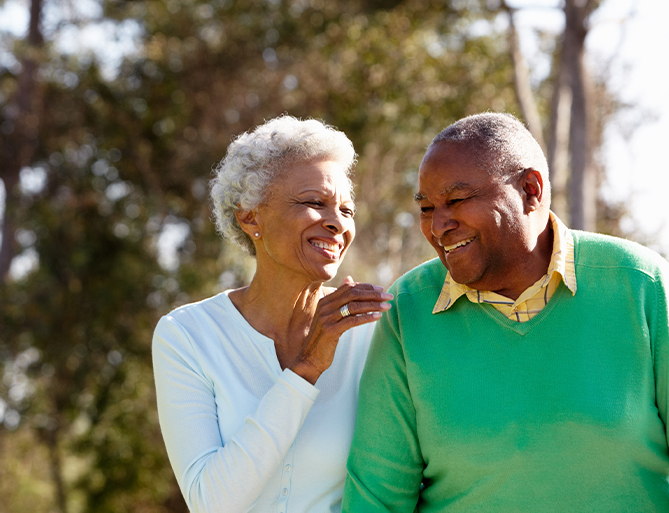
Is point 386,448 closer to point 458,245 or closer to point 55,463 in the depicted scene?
point 458,245

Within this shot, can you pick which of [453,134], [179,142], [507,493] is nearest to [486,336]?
[507,493]

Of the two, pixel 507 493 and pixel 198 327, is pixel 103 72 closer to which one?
pixel 198 327

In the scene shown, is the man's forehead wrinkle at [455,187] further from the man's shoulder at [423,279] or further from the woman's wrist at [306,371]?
the woman's wrist at [306,371]

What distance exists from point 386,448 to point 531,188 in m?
0.94

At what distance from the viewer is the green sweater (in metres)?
1.99

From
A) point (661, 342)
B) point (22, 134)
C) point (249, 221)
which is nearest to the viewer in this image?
point (661, 342)

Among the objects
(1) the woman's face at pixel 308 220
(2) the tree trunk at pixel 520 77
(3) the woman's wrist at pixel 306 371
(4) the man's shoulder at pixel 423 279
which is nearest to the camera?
(3) the woman's wrist at pixel 306 371

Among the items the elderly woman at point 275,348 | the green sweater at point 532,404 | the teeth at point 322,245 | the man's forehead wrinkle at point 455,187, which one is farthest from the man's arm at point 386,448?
the man's forehead wrinkle at point 455,187

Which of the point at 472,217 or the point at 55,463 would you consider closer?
the point at 472,217

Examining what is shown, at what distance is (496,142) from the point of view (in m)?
2.18

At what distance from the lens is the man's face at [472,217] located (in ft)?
7.02

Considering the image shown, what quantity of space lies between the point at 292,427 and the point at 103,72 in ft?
30.2

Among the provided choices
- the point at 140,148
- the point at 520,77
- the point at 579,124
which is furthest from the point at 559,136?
the point at 140,148

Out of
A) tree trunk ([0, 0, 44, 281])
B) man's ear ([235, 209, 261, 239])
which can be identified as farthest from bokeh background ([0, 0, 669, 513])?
man's ear ([235, 209, 261, 239])
